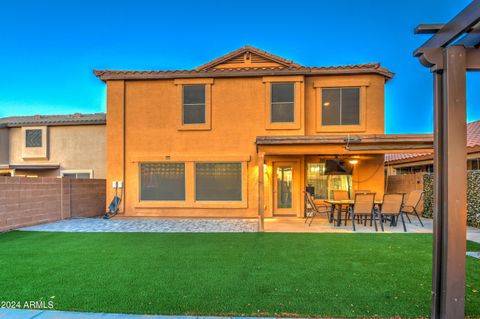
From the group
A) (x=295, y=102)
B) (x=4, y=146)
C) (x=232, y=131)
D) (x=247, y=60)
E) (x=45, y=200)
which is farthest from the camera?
(x=4, y=146)

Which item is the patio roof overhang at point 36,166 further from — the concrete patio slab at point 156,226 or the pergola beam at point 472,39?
the pergola beam at point 472,39

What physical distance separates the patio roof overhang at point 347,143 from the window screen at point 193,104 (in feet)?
11.1

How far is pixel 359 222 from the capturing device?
10.4 meters

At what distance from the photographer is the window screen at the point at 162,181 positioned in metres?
12.2

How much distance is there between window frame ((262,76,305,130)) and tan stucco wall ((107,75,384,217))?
16cm

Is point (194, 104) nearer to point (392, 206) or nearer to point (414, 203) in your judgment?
point (392, 206)

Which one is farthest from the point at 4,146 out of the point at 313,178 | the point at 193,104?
the point at 313,178

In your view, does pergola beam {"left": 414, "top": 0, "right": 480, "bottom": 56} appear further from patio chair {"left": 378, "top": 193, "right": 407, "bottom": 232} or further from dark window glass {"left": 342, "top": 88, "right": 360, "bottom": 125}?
dark window glass {"left": 342, "top": 88, "right": 360, "bottom": 125}

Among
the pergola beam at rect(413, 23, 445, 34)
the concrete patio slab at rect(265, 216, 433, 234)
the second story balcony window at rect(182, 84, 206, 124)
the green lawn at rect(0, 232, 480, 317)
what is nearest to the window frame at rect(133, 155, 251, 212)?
the second story balcony window at rect(182, 84, 206, 124)

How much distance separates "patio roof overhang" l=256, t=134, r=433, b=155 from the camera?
938cm

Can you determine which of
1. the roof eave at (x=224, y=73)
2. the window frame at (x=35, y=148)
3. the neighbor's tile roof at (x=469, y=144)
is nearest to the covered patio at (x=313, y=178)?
the roof eave at (x=224, y=73)

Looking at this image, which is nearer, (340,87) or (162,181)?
(340,87)

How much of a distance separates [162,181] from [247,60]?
20.3 feet

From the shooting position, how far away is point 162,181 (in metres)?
12.3
